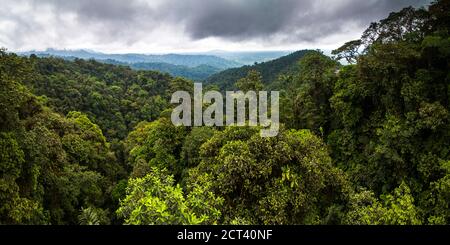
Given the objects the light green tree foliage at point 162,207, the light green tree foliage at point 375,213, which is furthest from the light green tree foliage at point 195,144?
the light green tree foliage at point 162,207

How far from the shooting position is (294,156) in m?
10.6

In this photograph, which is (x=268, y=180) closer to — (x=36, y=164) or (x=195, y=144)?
(x=36, y=164)

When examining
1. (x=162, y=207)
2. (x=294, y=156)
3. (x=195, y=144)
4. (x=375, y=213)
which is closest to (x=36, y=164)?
(x=195, y=144)

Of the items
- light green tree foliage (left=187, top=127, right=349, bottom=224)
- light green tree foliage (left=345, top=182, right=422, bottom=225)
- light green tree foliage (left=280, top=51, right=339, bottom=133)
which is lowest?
light green tree foliage (left=345, top=182, right=422, bottom=225)

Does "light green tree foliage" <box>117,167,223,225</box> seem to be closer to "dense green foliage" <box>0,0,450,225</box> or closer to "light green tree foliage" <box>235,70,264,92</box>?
"dense green foliage" <box>0,0,450,225</box>

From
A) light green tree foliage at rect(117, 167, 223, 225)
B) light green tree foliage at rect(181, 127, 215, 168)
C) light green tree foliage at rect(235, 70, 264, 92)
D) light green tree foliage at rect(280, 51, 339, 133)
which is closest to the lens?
light green tree foliage at rect(117, 167, 223, 225)

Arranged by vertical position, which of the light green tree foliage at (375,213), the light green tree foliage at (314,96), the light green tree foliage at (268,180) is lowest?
the light green tree foliage at (375,213)

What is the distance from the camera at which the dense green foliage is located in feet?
32.9

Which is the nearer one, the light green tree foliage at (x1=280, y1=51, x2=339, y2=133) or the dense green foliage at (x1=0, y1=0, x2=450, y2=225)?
the dense green foliage at (x1=0, y1=0, x2=450, y2=225)

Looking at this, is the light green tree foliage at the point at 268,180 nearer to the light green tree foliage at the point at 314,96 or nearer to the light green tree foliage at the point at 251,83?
the light green tree foliage at the point at 251,83

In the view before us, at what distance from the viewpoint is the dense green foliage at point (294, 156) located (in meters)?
10.0

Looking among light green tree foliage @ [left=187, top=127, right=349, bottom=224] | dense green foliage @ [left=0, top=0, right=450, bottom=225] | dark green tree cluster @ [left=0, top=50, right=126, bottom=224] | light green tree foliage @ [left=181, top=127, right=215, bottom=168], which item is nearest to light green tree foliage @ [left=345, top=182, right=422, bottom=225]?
dense green foliage @ [left=0, top=0, right=450, bottom=225]

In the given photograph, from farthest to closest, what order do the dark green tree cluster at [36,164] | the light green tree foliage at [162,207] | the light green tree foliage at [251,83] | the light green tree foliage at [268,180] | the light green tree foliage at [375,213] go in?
the light green tree foliage at [251,83] → the dark green tree cluster at [36,164] → the light green tree foliage at [375,213] → the light green tree foliage at [268,180] → the light green tree foliage at [162,207]

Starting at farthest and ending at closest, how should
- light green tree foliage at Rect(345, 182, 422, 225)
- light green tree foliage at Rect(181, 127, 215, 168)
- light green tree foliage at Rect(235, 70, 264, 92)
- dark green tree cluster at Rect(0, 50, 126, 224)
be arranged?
light green tree foliage at Rect(235, 70, 264, 92) < light green tree foliage at Rect(181, 127, 215, 168) < dark green tree cluster at Rect(0, 50, 126, 224) < light green tree foliage at Rect(345, 182, 422, 225)
